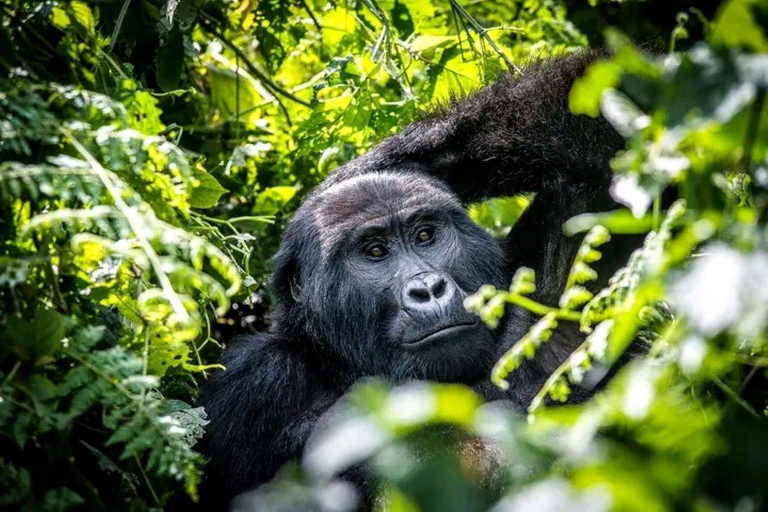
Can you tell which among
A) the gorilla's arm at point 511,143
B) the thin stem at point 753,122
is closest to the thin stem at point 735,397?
→ the thin stem at point 753,122

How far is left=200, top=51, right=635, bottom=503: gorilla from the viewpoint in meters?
3.70

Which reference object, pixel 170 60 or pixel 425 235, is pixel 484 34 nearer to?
pixel 425 235

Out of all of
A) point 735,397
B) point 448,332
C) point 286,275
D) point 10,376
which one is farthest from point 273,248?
point 735,397

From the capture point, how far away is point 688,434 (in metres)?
1.61

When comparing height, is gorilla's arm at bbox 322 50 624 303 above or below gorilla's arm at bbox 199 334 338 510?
above

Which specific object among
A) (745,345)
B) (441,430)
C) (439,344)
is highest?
(745,345)

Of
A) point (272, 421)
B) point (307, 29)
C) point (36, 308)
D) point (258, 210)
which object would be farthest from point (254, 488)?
point (307, 29)

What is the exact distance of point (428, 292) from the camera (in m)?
3.62

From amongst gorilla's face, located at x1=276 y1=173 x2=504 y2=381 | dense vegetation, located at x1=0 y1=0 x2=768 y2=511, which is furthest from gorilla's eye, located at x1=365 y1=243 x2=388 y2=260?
dense vegetation, located at x1=0 y1=0 x2=768 y2=511

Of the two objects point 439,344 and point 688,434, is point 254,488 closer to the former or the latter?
point 439,344

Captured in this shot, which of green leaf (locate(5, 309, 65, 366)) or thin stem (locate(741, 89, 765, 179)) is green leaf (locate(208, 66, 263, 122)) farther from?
thin stem (locate(741, 89, 765, 179))

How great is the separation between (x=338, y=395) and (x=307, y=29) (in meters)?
2.61

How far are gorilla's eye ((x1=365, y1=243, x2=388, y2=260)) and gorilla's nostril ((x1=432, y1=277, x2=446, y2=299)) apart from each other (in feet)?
1.43

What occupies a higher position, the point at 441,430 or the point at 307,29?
the point at 307,29
